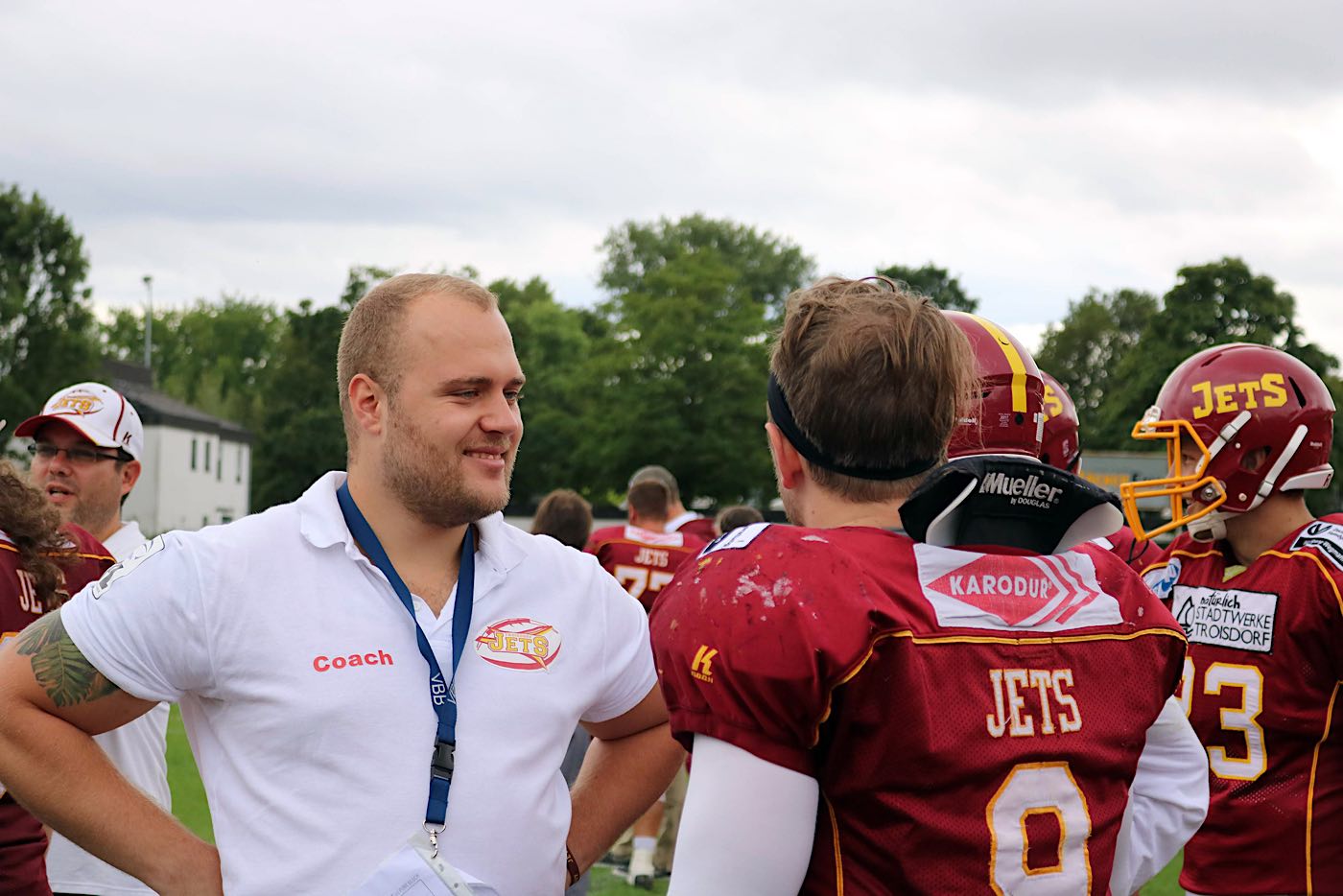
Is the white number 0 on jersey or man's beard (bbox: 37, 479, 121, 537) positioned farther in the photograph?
man's beard (bbox: 37, 479, 121, 537)

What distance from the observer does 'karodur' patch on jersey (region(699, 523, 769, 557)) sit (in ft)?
7.62

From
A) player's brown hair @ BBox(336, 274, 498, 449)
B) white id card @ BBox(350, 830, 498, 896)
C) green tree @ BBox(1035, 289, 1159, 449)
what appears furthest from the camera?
green tree @ BBox(1035, 289, 1159, 449)

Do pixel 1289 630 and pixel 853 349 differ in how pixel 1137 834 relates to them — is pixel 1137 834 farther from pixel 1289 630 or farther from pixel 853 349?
pixel 1289 630

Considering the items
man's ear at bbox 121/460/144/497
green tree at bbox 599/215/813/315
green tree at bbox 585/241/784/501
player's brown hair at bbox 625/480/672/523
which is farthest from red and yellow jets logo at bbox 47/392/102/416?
green tree at bbox 599/215/813/315

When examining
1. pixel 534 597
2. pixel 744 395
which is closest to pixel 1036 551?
pixel 534 597

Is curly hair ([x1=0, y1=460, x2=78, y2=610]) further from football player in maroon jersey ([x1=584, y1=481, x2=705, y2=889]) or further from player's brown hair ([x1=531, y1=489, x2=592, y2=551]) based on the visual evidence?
football player in maroon jersey ([x1=584, y1=481, x2=705, y2=889])

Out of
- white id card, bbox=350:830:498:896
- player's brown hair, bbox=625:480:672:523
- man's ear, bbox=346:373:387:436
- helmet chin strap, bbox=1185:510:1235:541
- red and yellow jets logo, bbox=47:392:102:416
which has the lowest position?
player's brown hair, bbox=625:480:672:523

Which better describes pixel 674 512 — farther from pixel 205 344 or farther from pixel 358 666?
pixel 205 344

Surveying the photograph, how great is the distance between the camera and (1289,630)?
452 cm

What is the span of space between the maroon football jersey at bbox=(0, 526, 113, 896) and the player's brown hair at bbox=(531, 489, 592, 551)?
190 inches

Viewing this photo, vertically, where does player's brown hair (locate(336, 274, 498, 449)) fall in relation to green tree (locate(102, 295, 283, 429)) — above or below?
above

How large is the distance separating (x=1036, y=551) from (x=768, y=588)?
2.00 ft

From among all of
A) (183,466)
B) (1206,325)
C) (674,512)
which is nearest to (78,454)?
(674,512)

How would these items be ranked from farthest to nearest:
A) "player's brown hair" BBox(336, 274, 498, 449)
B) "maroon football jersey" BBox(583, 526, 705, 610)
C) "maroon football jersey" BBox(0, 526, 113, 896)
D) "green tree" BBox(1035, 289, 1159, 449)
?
"green tree" BBox(1035, 289, 1159, 449), "maroon football jersey" BBox(583, 526, 705, 610), "maroon football jersey" BBox(0, 526, 113, 896), "player's brown hair" BBox(336, 274, 498, 449)
